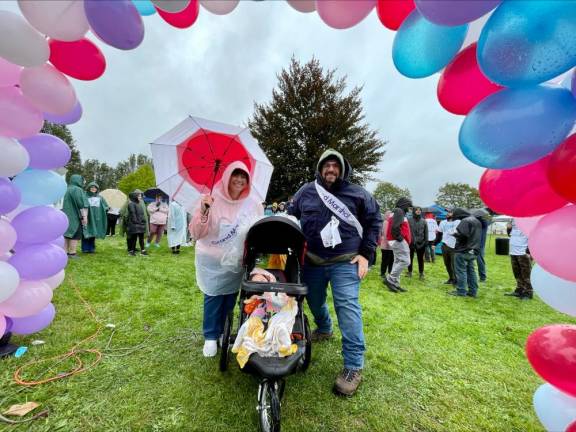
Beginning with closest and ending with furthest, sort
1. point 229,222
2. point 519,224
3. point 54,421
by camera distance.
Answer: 1. point 519,224
2. point 54,421
3. point 229,222

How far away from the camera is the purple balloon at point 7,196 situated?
205 cm

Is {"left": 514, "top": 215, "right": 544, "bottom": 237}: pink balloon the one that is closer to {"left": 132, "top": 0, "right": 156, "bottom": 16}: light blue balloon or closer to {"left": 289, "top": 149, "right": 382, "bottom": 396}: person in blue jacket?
{"left": 289, "top": 149, "right": 382, "bottom": 396}: person in blue jacket

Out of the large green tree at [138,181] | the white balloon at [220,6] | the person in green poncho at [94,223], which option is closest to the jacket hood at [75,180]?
the person in green poncho at [94,223]

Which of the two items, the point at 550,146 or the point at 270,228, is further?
the point at 270,228

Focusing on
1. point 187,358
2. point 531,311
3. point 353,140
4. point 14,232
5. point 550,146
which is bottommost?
point 531,311

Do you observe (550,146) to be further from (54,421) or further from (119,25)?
(54,421)

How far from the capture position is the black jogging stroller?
1.77 meters

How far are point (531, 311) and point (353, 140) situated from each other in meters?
10.5

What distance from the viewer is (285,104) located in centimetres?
1376

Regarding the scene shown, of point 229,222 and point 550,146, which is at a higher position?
point 550,146

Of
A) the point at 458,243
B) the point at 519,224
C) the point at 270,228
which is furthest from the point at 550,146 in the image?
the point at 458,243

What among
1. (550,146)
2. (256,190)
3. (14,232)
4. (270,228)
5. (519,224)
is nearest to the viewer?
(550,146)

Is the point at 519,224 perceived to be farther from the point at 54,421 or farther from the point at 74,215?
the point at 74,215

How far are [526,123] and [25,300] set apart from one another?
358 cm
